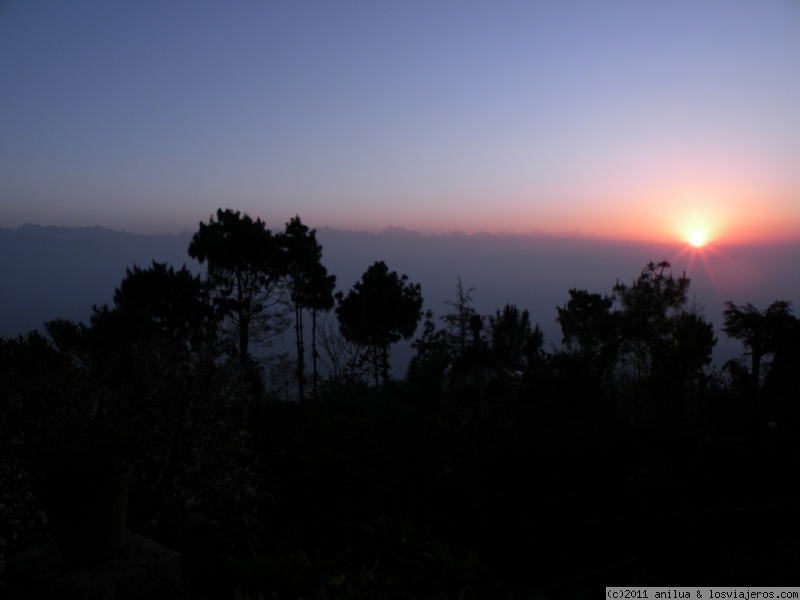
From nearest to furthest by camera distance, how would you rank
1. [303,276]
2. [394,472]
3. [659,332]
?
[394,472] → [659,332] → [303,276]

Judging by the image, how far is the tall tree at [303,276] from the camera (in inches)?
1319

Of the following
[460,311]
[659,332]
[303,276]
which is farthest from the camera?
[303,276]

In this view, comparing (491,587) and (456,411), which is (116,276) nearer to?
(456,411)

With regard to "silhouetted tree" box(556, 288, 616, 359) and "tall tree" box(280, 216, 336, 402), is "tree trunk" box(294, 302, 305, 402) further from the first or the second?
"silhouetted tree" box(556, 288, 616, 359)

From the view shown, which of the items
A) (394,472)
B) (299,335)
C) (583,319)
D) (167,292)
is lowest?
(299,335)

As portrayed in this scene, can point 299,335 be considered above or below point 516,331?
below

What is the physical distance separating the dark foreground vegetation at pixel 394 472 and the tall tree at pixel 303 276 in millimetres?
21172

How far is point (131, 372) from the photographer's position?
5949 millimetres

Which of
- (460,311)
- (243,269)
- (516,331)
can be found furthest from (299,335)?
(460,311)

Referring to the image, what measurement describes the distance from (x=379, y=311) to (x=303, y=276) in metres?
5.58

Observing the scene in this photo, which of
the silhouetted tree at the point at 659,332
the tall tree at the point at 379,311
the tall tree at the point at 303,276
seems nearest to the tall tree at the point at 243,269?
the tall tree at the point at 303,276

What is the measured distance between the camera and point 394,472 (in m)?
8.22

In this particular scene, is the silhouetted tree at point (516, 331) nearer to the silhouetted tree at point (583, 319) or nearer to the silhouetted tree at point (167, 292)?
the silhouetted tree at point (583, 319)

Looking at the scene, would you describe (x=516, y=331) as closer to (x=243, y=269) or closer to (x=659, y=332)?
(x=659, y=332)
